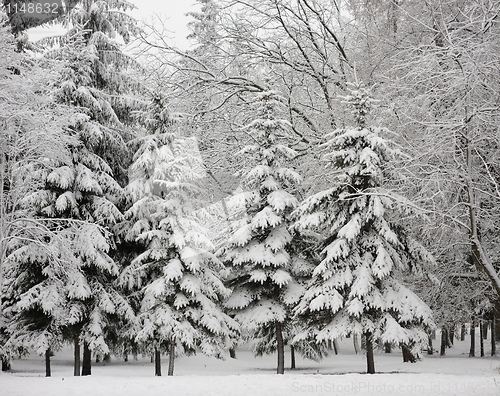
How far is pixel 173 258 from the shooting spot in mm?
19359

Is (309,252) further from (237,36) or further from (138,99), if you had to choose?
(138,99)

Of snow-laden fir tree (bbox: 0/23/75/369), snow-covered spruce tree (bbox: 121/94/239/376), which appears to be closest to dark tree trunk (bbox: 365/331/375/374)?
snow-covered spruce tree (bbox: 121/94/239/376)

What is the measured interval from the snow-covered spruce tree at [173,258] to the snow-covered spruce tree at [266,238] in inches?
34.6

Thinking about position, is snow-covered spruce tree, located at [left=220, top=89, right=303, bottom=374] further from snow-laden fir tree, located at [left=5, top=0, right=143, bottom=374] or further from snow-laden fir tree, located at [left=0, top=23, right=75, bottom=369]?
snow-laden fir tree, located at [left=0, top=23, right=75, bottom=369]

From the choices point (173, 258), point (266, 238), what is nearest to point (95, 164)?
point (173, 258)

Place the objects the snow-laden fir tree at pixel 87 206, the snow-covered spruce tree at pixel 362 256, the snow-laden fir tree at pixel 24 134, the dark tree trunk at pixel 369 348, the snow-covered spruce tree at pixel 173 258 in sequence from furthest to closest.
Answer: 1. the snow-laden fir tree at pixel 87 206
2. the snow-covered spruce tree at pixel 173 258
3. the dark tree trunk at pixel 369 348
4. the snow-covered spruce tree at pixel 362 256
5. the snow-laden fir tree at pixel 24 134

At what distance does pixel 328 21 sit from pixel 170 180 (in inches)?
325

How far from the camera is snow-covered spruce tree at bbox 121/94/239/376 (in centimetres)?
1867

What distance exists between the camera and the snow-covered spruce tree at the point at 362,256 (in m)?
15.5

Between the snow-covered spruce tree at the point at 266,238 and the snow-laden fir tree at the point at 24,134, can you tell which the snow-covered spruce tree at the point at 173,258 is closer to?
the snow-covered spruce tree at the point at 266,238

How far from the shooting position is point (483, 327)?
39250 millimetres

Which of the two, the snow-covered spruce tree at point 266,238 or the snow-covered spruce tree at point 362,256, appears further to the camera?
the snow-covered spruce tree at point 266,238

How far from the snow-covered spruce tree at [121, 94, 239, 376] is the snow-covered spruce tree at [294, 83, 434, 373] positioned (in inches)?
156

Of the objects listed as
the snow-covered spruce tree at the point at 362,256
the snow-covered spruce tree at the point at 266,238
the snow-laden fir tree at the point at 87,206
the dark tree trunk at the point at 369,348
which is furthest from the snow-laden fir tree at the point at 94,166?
the dark tree trunk at the point at 369,348
